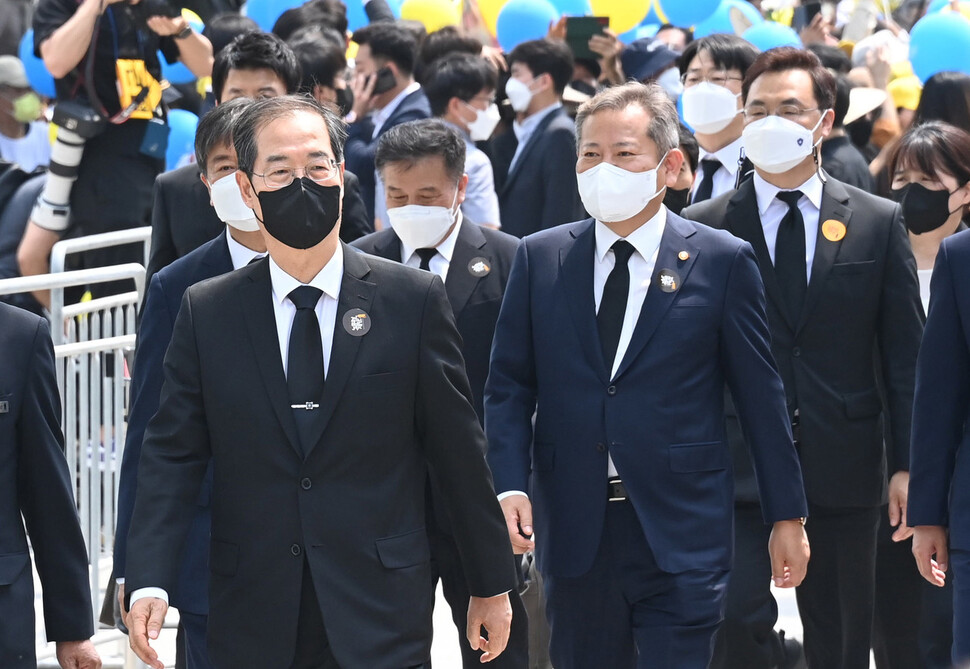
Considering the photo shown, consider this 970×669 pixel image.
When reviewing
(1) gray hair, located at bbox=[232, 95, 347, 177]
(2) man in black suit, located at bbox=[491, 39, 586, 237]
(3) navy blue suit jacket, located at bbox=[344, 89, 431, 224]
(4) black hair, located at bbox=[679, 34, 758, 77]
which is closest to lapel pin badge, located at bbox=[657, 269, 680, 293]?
(1) gray hair, located at bbox=[232, 95, 347, 177]

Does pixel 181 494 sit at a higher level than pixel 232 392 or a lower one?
lower

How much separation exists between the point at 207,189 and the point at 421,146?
29.5 inches

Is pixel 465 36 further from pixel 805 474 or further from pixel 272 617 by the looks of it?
pixel 272 617

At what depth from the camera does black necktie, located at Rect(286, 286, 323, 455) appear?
3.83 metres

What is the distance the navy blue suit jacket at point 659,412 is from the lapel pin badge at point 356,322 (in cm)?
92

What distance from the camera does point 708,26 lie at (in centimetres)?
1181

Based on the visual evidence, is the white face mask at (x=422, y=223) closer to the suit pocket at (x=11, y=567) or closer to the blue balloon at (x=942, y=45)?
the suit pocket at (x=11, y=567)

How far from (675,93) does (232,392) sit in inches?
260

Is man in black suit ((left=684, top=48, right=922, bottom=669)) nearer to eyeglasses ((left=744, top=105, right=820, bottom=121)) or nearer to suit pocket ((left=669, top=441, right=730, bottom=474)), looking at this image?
eyeglasses ((left=744, top=105, right=820, bottom=121))

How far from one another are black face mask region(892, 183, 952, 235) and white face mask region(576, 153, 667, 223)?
1.63 m

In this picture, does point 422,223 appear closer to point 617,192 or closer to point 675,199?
point 617,192

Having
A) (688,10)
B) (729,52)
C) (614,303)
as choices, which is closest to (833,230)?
(614,303)

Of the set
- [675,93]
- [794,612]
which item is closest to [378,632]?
[794,612]

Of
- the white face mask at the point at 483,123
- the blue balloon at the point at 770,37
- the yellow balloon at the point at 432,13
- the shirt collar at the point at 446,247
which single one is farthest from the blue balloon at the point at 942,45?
the shirt collar at the point at 446,247
